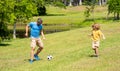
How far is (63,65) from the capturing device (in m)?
17.6

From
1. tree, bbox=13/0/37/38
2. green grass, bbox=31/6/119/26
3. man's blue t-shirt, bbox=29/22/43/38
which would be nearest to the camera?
man's blue t-shirt, bbox=29/22/43/38

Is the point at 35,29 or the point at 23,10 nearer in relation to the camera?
the point at 35,29

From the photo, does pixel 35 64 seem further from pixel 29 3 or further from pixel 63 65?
pixel 29 3

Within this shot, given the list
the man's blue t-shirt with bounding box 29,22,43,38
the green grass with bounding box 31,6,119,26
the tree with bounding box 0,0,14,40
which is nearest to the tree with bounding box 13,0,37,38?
the tree with bounding box 0,0,14,40

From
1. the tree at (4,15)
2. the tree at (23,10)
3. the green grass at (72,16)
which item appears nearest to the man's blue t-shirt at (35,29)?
the tree at (4,15)

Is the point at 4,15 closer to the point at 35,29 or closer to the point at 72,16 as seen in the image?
the point at 35,29

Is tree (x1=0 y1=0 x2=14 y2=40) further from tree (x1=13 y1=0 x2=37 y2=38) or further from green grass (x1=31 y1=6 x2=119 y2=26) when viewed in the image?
green grass (x1=31 y1=6 x2=119 y2=26)

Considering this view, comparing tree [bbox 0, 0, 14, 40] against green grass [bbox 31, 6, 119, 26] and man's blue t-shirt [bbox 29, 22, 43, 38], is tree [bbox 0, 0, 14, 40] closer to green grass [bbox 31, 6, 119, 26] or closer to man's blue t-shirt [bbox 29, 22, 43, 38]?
man's blue t-shirt [bbox 29, 22, 43, 38]

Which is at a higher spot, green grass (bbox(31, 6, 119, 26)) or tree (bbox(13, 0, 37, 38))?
tree (bbox(13, 0, 37, 38))

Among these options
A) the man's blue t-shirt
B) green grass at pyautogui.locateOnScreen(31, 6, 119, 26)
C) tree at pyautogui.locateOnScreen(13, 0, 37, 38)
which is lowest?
green grass at pyautogui.locateOnScreen(31, 6, 119, 26)

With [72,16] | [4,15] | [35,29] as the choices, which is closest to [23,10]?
[4,15]

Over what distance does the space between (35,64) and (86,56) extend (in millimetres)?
3268

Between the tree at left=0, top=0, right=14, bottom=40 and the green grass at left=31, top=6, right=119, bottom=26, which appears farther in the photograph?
the green grass at left=31, top=6, right=119, bottom=26

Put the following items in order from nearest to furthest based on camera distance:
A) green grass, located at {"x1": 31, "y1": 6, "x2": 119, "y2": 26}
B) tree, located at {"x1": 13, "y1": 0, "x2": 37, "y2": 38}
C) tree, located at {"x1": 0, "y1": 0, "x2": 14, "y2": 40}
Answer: tree, located at {"x1": 0, "y1": 0, "x2": 14, "y2": 40} → tree, located at {"x1": 13, "y1": 0, "x2": 37, "y2": 38} → green grass, located at {"x1": 31, "y1": 6, "x2": 119, "y2": 26}
